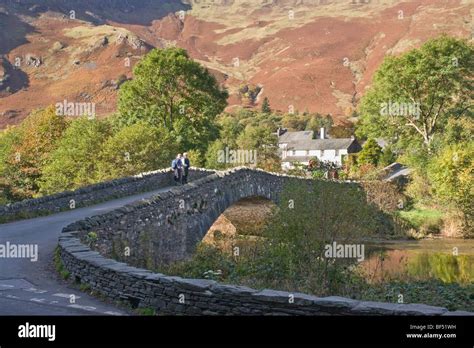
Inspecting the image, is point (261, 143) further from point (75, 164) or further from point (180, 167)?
point (180, 167)

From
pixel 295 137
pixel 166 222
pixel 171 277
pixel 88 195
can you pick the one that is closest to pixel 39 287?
pixel 171 277

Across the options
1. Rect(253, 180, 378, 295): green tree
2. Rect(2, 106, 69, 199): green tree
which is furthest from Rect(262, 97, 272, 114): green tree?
Rect(253, 180, 378, 295): green tree

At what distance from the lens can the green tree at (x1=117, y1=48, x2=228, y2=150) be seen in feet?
144

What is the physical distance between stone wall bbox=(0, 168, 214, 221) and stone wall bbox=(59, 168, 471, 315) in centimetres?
452

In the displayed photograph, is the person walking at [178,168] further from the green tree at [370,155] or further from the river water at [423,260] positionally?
the green tree at [370,155]

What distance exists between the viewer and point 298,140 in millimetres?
92188

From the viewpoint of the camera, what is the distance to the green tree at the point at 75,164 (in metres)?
36.0

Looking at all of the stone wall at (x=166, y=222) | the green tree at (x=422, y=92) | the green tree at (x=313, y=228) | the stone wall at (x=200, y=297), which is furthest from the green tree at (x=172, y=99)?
the stone wall at (x=200, y=297)

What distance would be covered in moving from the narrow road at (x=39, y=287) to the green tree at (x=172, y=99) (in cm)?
2757

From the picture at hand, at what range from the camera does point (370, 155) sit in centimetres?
5694

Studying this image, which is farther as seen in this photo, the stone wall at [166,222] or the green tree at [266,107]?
the green tree at [266,107]

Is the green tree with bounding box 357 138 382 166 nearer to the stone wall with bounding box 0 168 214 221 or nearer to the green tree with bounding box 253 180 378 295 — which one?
the stone wall with bounding box 0 168 214 221
